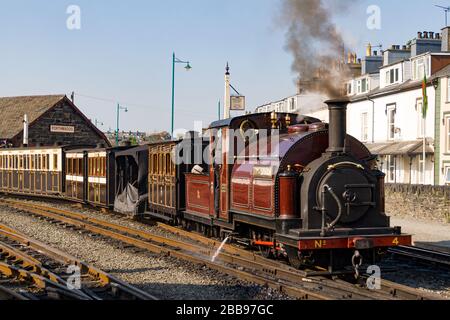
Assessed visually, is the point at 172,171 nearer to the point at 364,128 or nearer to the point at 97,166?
the point at 97,166

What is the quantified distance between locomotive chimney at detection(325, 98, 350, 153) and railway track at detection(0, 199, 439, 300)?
2.28 m

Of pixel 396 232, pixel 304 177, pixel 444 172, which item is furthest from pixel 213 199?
pixel 444 172

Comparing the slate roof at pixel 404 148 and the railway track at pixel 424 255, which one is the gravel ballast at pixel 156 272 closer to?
the railway track at pixel 424 255

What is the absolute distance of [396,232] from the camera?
1062 centimetres

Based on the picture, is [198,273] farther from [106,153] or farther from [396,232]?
[106,153]

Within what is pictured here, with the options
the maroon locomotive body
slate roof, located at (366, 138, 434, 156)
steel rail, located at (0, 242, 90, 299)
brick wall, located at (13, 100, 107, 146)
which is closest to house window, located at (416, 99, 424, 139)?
slate roof, located at (366, 138, 434, 156)

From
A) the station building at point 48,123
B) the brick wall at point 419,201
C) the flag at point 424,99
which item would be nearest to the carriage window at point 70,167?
the brick wall at point 419,201

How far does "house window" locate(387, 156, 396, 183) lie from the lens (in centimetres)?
3362

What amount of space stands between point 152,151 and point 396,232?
33.7ft

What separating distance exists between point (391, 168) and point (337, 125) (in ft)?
81.3

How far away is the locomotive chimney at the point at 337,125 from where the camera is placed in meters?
10.2

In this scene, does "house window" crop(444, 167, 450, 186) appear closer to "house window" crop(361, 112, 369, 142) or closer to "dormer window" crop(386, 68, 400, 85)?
"dormer window" crop(386, 68, 400, 85)

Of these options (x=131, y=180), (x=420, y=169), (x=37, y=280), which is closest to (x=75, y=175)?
(x=131, y=180)

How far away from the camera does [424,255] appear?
45.0 feet
